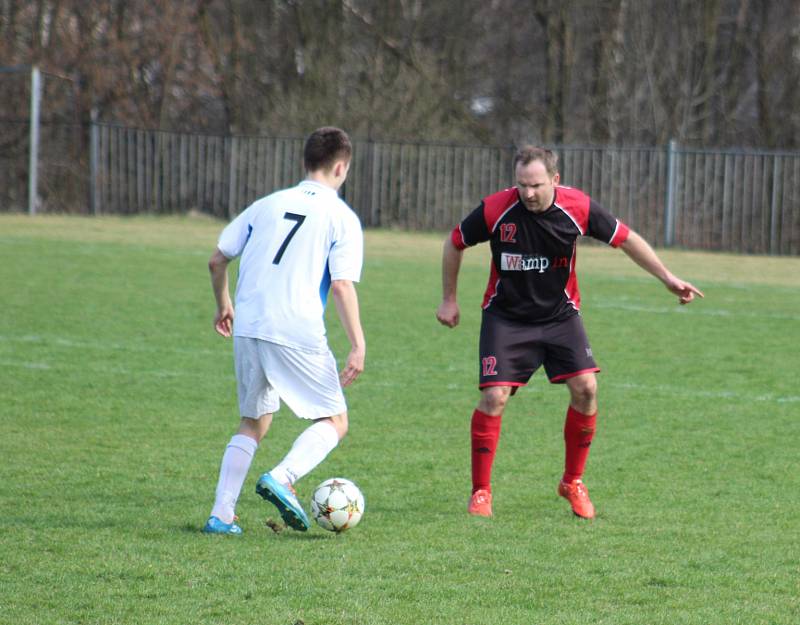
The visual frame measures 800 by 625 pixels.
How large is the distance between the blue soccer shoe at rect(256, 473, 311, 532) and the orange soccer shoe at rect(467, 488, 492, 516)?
0.92 metres

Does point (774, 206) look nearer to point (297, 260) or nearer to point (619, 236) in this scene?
point (619, 236)

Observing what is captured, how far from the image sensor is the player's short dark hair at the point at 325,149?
5.12 meters

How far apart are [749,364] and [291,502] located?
6319 millimetres

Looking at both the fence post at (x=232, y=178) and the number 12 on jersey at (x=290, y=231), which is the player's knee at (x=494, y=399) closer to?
the number 12 on jersey at (x=290, y=231)

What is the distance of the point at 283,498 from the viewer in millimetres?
4898

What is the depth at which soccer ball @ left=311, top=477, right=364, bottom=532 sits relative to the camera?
5.12m

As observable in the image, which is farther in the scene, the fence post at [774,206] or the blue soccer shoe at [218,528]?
the fence post at [774,206]

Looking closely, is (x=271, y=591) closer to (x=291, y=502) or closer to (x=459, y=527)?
(x=291, y=502)

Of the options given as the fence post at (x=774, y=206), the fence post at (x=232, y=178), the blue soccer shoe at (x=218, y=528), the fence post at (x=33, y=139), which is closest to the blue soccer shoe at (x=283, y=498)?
the blue soccer shoe at (x=218, y=528)

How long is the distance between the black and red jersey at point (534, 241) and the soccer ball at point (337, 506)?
124cm

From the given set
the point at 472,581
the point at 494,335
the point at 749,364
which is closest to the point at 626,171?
the point at 749,364

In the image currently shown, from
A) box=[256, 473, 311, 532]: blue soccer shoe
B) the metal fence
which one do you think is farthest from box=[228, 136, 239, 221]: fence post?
box=[256, 473, 311, 532]: blue soccer shoe

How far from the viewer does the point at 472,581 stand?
446cm

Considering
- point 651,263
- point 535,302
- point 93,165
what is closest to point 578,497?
point 535,302
